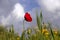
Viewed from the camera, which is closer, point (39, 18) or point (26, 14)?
point (39, 18)

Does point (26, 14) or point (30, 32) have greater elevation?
point (26, 14)

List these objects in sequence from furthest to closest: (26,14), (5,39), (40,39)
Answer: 1. (26,14)
2. (5,39)
3. (40,39)

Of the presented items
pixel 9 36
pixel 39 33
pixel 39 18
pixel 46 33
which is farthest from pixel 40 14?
pixel 46 33

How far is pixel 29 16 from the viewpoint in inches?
134

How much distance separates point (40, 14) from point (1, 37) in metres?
0.71

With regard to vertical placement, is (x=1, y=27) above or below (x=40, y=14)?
below

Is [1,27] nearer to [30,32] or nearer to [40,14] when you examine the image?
[30,32]

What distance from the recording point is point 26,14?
11.4ft

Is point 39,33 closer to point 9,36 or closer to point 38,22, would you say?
point 38,22

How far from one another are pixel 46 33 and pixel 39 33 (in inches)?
36.6

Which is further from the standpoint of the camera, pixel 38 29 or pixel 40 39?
pixel 38 29

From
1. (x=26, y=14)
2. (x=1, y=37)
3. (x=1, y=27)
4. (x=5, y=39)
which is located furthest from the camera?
(x=26, y=14)

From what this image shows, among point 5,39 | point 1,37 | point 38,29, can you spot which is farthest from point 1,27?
point 38,29

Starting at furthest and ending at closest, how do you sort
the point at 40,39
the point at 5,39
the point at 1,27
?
1. the point at 1,27
2. the point at 5,39
3. the point at 40,39
